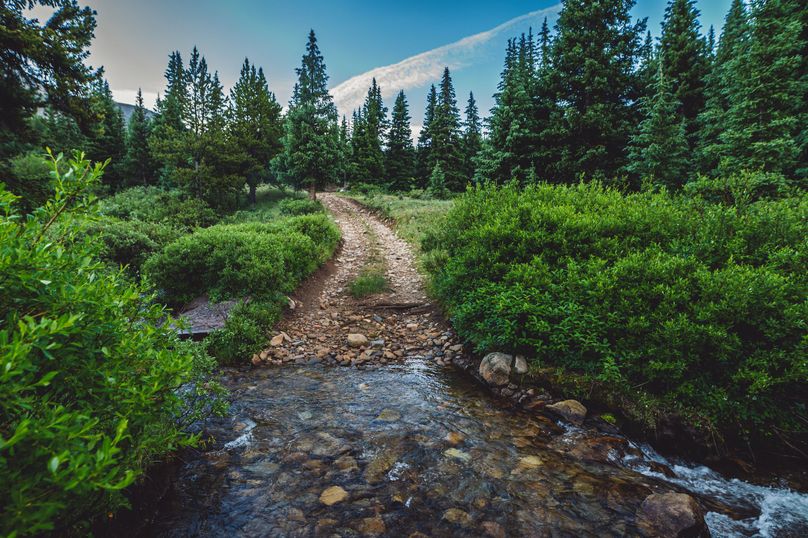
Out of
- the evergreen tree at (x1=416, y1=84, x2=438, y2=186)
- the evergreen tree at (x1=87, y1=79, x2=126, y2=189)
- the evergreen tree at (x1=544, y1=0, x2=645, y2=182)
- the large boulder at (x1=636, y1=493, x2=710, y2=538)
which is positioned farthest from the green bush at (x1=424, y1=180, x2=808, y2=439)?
the evergreen tree at (x1=87, y1=79, x2=126, y2=189)

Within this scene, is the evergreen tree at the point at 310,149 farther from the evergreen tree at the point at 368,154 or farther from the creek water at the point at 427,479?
the creek water at the point at 427,479

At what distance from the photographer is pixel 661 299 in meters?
4.64

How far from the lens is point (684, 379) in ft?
13.7

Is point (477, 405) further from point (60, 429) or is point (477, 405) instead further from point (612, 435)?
point (60, 429)

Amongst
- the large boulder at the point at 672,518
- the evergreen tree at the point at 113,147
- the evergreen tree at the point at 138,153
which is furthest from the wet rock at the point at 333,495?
the evergreen tree at the point at 113,147

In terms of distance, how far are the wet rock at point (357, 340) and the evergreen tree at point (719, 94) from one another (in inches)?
743

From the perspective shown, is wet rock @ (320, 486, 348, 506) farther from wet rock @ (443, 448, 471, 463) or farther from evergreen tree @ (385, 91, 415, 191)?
evergreen tree @ (385, 91, 415, 191)

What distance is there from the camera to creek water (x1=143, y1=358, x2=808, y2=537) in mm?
2996

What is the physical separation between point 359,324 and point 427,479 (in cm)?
496

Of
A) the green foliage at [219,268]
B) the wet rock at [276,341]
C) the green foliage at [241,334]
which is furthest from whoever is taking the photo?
the green foliage at [219,268]

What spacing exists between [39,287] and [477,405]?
16.0 feet

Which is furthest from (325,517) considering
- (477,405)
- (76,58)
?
(76,58)

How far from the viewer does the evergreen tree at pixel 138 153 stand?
39591 mm

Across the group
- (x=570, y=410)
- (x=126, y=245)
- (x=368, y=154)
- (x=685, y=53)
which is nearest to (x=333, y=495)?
(x=570, y=410)
